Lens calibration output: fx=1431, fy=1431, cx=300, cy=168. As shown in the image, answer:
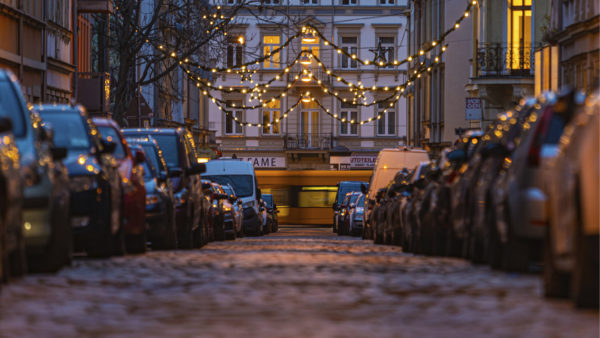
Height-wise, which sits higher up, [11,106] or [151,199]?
[11,106]

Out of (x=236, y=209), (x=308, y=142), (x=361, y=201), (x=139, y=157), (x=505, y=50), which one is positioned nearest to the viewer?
(x=139, y=157)

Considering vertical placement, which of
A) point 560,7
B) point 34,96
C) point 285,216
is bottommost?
point 285,216

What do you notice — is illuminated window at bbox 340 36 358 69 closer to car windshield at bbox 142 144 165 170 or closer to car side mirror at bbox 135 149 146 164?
car windshield at bbox 142 144 165 170

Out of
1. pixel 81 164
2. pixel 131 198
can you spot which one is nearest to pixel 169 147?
pixel 131 198

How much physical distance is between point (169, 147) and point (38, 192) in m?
11.1

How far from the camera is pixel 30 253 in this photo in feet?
36.7

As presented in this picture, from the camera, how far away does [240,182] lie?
1693 inches

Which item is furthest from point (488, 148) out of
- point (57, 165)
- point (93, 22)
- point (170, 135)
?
point (93, 22)

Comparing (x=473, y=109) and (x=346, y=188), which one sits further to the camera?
(x=346, y=188)

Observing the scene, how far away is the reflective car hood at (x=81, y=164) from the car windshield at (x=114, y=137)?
216 centimetres

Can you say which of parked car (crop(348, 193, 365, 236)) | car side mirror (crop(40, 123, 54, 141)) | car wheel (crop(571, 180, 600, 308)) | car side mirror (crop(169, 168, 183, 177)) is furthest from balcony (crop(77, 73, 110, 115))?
car wheel (crop(571, 180, 600, 308))

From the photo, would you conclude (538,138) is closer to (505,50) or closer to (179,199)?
(179,199)

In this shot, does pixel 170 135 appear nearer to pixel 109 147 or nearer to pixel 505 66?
pixel 109 147

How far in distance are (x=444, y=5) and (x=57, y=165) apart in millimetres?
41190
